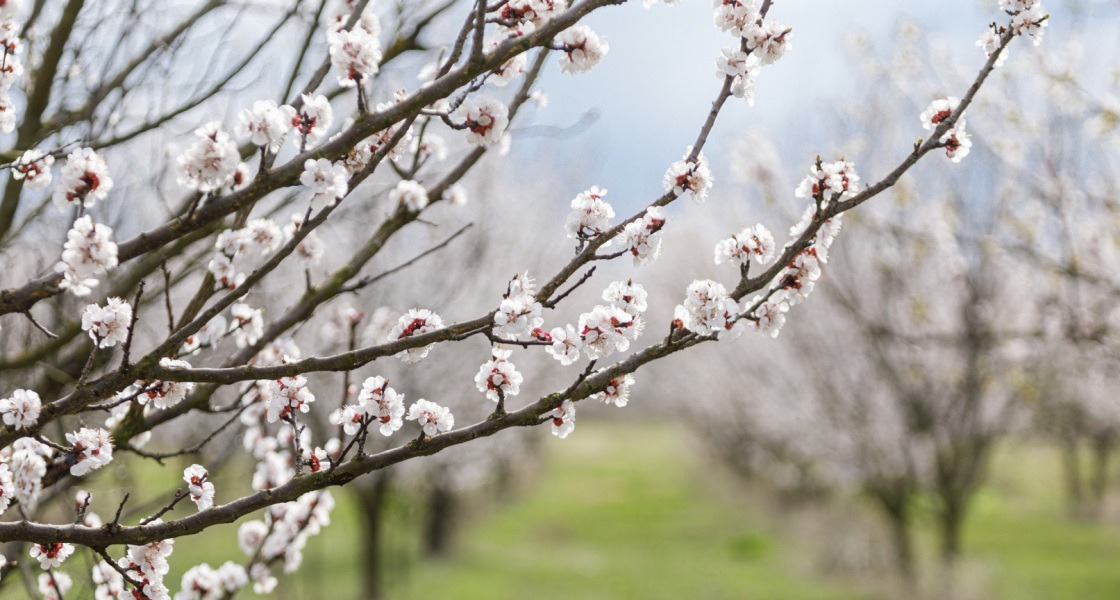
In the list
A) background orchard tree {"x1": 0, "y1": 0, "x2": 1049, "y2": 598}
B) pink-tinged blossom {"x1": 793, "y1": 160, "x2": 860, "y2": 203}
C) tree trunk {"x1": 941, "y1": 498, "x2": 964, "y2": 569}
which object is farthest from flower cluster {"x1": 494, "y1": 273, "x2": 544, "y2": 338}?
tree trunk {"x1": 941, "y1": 498, "x2": 964, "y2": 569}

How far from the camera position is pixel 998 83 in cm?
935

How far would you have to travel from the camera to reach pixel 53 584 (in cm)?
335

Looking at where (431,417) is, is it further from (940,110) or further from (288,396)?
(940,110)

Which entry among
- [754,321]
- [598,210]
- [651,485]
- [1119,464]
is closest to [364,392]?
[598,210]

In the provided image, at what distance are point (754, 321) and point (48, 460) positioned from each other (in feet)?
7.81

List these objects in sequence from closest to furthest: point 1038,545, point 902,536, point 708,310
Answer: point 708,310 → point 902,536 → point 1038,545

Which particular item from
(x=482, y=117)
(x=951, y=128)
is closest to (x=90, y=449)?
(x=482, y=117)

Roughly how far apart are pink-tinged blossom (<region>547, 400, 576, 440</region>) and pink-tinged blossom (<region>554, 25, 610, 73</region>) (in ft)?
3.13

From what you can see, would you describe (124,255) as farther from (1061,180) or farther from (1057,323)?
(1057,323)

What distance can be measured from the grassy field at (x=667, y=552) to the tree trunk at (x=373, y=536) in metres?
0.80

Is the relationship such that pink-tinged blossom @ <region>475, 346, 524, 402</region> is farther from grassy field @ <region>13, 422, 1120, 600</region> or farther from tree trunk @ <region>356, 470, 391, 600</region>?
tree trunk @ <region>356, 470, 391, 600</region>

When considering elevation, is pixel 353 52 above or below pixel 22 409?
above

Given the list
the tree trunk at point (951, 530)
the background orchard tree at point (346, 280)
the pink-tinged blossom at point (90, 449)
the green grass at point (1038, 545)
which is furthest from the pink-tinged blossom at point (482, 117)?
the green grass at point (1038, 545)

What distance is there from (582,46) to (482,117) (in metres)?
0.34
